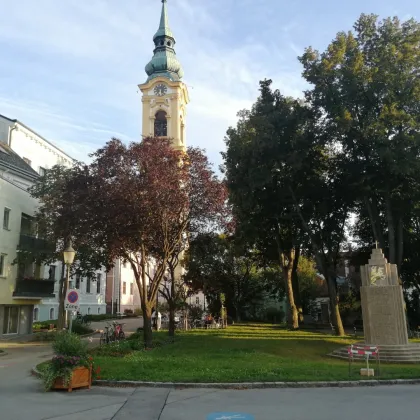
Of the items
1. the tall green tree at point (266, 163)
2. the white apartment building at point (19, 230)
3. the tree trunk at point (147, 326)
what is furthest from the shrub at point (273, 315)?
the tree trunk at point (147, 326)

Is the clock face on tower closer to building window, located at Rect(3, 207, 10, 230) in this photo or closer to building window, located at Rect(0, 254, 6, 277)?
building window, located at Rect(3, 207, 10, 230)

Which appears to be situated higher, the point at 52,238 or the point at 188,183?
the point at 188,183

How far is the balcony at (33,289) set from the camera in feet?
101

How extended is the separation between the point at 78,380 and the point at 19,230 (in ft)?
72.0

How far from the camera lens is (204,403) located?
10.3 meters

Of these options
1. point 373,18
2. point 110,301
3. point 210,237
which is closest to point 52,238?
point 210,237

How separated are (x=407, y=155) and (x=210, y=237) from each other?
1147 centimetres

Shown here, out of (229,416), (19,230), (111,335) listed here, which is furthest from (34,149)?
(229,416)

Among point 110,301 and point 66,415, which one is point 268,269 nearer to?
point 110,301

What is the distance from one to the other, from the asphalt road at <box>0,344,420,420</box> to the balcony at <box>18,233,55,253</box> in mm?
18112

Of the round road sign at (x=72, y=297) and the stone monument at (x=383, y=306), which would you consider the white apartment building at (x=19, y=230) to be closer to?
the round road sign at (x=72, y=297)

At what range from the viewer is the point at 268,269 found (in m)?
54.5

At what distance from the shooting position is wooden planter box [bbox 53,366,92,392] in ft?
38.9

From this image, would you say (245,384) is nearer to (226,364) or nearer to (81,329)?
(226,364)
